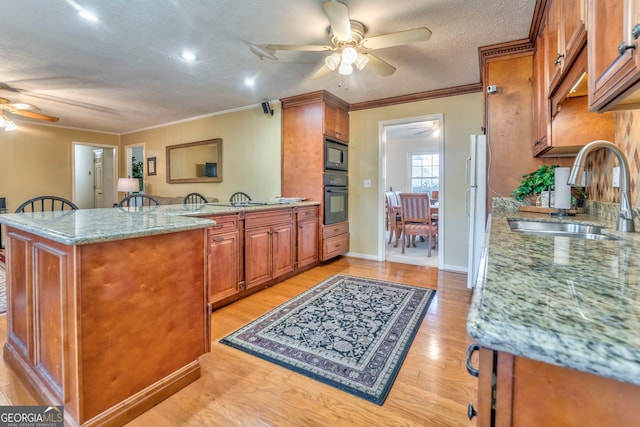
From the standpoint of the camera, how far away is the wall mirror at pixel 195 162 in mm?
5219

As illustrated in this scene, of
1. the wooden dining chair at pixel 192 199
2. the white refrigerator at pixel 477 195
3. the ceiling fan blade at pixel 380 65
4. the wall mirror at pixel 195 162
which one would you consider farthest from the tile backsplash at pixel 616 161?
the wall mirror at pixel 195 162

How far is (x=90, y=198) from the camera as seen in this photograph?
731cm

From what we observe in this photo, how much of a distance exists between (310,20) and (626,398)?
2.59 metres

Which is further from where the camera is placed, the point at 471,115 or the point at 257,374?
the point at 471,115

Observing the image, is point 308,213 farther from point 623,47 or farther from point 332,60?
point 623,47

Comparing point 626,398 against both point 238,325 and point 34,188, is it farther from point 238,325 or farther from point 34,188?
point 34,188

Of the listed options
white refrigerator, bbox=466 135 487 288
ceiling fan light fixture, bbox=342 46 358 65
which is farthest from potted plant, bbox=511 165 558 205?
ceiling fan light fixture, bbox=342 46 358 65

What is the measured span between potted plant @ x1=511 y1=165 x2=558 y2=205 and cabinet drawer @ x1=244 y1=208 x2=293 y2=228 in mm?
2209

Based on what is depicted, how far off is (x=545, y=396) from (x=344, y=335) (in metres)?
1.85

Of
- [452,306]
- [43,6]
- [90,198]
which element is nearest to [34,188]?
[90,198]

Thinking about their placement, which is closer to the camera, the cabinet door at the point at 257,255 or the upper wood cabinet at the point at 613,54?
the upper wood cabinet at the point at 613,54

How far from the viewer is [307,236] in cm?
388

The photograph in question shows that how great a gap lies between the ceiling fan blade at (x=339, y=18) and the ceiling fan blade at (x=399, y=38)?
16cm

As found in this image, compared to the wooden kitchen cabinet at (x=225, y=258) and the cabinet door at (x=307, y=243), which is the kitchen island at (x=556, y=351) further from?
the cabinet door at (x=307, y=243)
